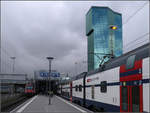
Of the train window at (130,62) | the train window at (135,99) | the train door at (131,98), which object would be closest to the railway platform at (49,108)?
the train door at (131,98)

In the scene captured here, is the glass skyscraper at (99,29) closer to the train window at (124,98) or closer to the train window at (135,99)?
the train window at (124,98)

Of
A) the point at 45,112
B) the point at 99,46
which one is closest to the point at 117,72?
the point at 45,112

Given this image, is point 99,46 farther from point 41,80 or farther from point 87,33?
point 41,80

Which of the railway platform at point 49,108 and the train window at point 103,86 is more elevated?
the train window at point 103,86

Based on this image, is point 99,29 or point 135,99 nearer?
point 135,99

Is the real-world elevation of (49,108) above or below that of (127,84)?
below

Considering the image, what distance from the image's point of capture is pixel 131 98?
25.6ft

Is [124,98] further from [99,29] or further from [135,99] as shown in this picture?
[99,29]

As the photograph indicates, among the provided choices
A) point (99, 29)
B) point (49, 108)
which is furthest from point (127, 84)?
point (99, 29)

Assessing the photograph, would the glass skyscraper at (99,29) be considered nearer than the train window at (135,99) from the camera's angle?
No

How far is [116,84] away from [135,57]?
77.6 inches

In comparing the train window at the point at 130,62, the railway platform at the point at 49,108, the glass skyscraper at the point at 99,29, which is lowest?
the railway platform at the point at 49,108

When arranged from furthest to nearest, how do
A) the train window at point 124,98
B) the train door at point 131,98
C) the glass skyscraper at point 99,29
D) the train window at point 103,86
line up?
the glass skyscraper at point 99,29 → the train window at point 103,86 → the train window at point 124,98 → the train door at point 131,98

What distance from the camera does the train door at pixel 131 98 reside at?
722cm
